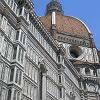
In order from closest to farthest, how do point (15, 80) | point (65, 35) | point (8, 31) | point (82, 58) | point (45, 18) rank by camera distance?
point (15, 80)
point (8, 31)
point (82, 58)
point (65, 35)
point (45, 18)

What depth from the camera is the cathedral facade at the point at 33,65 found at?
1752 cm

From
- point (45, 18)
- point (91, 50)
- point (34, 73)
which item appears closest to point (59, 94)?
point (34, 73)

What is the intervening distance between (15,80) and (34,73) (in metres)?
4.22

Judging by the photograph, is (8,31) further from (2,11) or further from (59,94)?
(59,94)

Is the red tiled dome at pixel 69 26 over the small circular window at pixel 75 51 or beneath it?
over

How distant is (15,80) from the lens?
17359 mm

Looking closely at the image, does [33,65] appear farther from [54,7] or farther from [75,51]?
[54,7]

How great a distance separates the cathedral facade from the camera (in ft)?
57.5

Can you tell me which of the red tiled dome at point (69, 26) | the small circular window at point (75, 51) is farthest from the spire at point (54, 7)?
the small circular window at point (75, 51)

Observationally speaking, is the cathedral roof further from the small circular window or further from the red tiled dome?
the small circular window

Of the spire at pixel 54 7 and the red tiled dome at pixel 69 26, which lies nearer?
the red tiled dome at pixel 69 26

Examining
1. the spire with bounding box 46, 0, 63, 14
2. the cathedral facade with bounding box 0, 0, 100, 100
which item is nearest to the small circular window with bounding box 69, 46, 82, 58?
the cathedral facade with bounding box 0, 0, 100, 100

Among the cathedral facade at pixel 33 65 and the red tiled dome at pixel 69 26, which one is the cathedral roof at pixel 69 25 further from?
the cathedral facade at pixel 33 65

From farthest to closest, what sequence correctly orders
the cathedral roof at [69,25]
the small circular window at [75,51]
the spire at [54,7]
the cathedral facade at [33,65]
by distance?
the spire at [54,7], the cathedral roof at [69,25], the small circular window at [75,51], the cathedral facade at [33,65]
